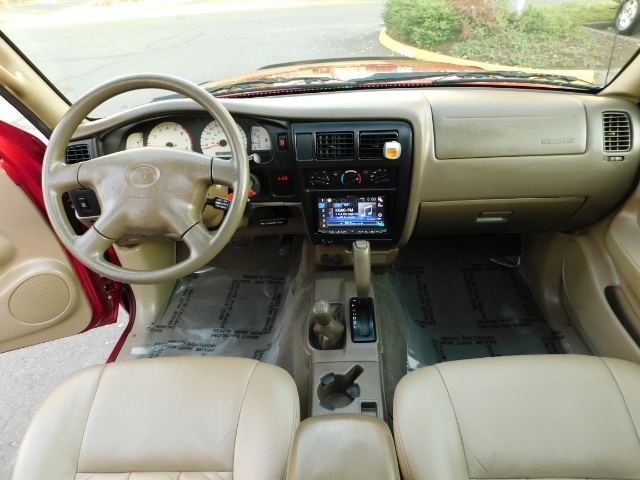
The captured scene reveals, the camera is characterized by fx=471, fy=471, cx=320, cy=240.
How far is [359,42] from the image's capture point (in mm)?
1800

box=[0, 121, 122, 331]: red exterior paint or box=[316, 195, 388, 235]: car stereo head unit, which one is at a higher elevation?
box=[0, 121, 122, 331]: red exterior paint

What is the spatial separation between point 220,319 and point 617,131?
1790mm

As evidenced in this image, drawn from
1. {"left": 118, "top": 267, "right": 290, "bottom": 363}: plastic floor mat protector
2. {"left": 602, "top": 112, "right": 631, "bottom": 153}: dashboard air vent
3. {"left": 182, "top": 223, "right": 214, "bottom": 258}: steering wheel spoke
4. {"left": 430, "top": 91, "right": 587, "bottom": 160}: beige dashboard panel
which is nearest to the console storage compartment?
{"left": 182, "top": 223, "right": 214, "bottom": 258}: steering wheel spoke

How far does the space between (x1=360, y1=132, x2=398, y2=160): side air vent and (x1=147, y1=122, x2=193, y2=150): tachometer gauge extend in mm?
598

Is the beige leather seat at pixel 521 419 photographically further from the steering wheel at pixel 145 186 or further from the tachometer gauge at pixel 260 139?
the tachometer gauge at pixel 260 139

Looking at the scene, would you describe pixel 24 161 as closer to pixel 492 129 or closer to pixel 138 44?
pixel 138 44

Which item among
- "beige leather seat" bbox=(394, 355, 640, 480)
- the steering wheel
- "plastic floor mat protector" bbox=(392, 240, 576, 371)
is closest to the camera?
"beige leather seat" bbox=(394, 355, 640, 480)

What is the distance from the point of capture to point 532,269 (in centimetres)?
231

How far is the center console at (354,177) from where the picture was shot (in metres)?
1.56

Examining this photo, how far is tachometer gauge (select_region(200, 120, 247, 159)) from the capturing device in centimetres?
161

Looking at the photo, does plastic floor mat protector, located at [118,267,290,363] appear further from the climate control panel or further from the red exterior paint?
the climate control panel

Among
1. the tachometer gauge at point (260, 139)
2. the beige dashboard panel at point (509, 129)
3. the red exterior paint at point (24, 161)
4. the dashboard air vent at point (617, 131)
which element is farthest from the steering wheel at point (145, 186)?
the dashboard air vent at point (617, 131)

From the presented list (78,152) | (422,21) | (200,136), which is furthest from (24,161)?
(422,21)

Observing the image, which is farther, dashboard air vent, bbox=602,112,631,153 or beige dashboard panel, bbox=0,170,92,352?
beige dashboard panel, bbox=0,170,92,352
